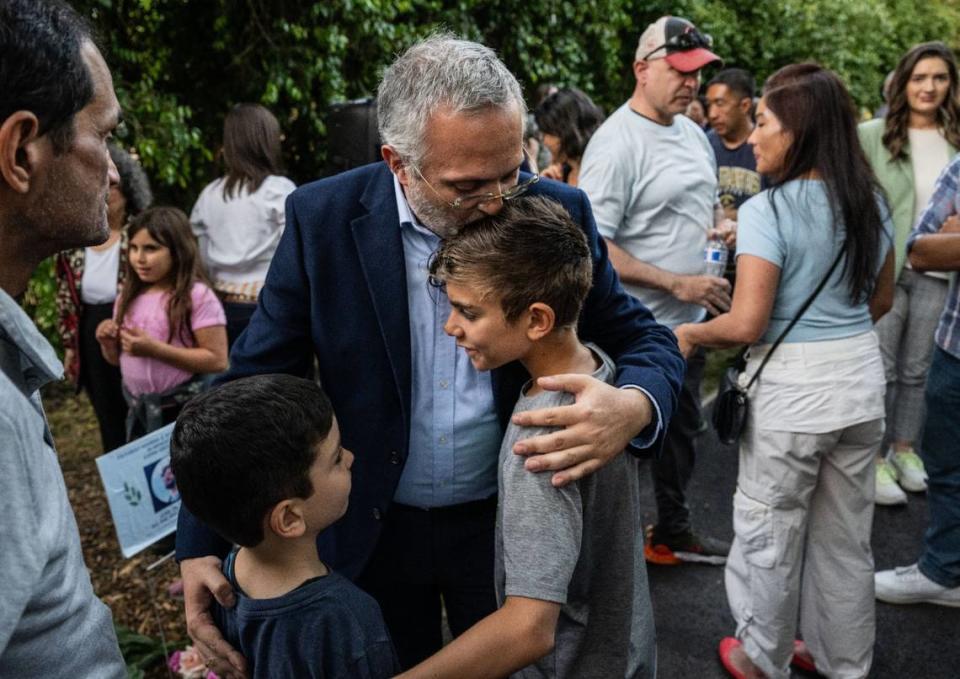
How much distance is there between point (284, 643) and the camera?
1456 mm

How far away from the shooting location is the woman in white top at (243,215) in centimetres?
434

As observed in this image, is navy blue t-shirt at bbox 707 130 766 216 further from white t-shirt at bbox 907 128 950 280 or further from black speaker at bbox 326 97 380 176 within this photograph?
black speaker at bbox 326 97 380 176

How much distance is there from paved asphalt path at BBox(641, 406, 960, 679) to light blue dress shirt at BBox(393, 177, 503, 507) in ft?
5.80

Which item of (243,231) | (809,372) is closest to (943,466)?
(809,372)

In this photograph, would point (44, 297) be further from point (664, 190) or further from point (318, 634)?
point (318, 634)

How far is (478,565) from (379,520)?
0.30m

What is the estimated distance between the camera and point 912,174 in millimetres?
4145

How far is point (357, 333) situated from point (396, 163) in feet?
1.33

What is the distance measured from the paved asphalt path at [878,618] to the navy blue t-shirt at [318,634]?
2008 millimetres

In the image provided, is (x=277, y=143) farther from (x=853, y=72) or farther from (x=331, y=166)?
(x=853, y=72)

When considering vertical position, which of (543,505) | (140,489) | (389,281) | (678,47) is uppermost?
(678,47)

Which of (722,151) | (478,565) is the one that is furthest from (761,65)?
(478,565)

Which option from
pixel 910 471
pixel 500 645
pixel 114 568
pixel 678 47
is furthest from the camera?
pixel 910 471

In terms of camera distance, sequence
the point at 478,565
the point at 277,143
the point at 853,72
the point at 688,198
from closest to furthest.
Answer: the point at 478,565
the point at 688,198
the point at 277,143
the point at 853,72
